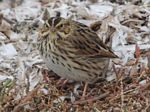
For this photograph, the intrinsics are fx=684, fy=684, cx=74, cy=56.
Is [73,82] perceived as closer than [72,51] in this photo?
No

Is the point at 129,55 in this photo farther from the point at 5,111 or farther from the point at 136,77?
the point at 5,111

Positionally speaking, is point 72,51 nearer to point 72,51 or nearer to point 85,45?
point 72,51

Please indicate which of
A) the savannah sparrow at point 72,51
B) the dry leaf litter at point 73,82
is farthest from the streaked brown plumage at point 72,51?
the dry leaf litter at point 73,82

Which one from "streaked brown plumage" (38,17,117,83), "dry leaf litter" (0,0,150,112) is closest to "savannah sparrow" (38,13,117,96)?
"streaked brown plumage" (38,17,117,83)

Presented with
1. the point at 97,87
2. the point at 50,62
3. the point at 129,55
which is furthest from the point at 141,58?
the point at 50,62

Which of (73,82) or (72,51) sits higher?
(72,51)

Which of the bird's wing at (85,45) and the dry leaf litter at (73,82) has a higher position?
the bird's wing at (85,45)

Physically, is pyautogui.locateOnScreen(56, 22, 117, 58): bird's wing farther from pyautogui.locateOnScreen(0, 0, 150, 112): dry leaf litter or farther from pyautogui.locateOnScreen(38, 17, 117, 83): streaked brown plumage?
pyautogui.locateOnScreen(0, 0, 150, 112): dry leaf litter

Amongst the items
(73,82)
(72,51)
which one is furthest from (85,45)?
(73,82)

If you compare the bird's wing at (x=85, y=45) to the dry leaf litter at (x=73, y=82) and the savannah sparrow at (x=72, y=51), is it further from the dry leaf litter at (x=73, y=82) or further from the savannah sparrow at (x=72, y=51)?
the dry leaf litter at (x=73, y=82)
